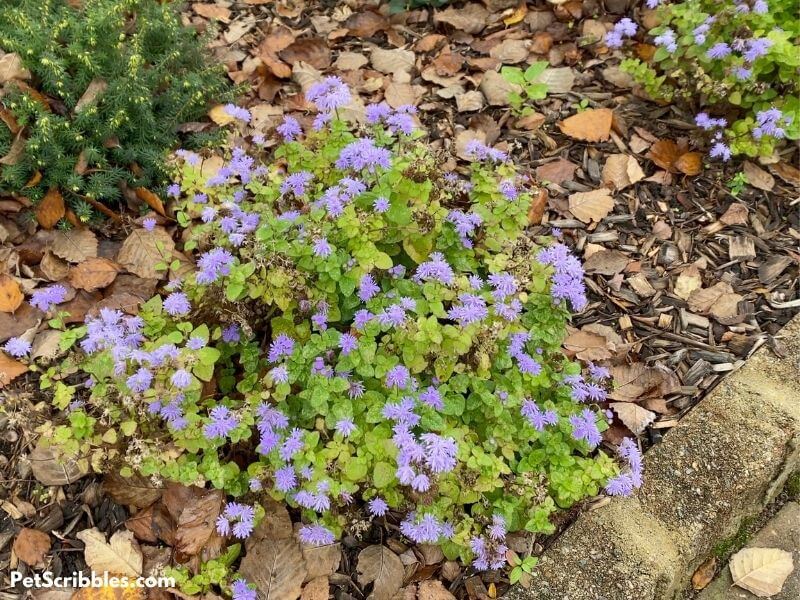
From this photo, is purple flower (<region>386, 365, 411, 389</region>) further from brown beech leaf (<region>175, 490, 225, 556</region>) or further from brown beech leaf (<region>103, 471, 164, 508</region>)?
brown beech leaf (<region>103, 471, 164, 508</region>)

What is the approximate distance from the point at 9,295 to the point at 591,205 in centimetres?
257

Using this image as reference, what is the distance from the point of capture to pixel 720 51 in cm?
295

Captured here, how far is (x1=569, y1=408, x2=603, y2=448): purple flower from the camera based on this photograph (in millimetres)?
2246

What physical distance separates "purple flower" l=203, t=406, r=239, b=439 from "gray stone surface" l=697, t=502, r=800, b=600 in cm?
177

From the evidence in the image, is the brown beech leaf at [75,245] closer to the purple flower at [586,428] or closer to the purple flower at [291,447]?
the purple flower at [291,447]

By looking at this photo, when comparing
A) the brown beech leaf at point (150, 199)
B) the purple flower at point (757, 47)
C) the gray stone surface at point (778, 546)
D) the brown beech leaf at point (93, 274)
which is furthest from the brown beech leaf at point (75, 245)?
the purple flower at point (757, 47)

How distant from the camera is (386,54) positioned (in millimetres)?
3742

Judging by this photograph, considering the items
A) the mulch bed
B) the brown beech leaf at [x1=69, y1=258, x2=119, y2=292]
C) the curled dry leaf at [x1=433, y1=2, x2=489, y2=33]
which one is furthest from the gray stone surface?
the curled dry leaf at [x1=433, y1=2, x2=489, y2=33]

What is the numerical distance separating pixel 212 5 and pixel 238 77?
678mm

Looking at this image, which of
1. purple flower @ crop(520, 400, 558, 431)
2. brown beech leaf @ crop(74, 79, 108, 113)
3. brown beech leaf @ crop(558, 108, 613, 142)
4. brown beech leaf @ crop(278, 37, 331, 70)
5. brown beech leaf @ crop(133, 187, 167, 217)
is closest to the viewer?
purple flower @ crop(520, 400, 558, 431)

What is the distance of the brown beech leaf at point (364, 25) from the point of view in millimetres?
3895

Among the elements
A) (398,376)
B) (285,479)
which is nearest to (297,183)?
(398,376)

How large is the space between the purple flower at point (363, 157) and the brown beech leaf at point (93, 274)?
1.18 metres

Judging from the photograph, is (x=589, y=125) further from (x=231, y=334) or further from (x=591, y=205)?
(x=231, y=334)
